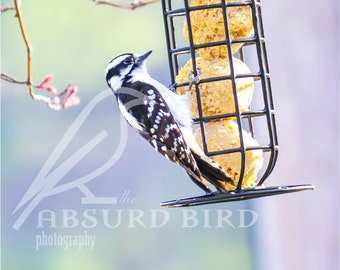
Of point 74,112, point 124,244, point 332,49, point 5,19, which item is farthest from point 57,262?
point 332,49

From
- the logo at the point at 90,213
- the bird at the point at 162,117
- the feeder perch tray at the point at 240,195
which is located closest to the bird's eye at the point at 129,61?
the bird at the point at 162,117

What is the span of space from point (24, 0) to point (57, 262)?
1.90m

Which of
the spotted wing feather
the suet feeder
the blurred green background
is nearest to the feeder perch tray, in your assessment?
the suet feeder

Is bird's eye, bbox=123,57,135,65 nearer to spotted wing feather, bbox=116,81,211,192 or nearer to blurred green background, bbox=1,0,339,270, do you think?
spotted wing feather, bbox=116,81,211,192

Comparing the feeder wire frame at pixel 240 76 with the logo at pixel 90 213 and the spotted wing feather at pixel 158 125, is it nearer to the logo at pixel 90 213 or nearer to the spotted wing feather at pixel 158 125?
the spotted wing feather at pixel 158 125

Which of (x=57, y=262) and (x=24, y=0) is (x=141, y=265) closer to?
(x=57, y=262)

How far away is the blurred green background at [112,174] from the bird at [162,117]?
1.48 metres

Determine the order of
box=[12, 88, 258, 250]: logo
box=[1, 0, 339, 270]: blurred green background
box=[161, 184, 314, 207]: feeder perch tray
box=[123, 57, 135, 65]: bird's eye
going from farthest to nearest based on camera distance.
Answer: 1. box=[12, 88, 258, 250]: logo
2. box=[1, 0, 339, 270]: blurred green background
3. box=[123, 57, 135, 65]: bird's eye
4. box=[161, 184, 314, 207]: feeder perch tray

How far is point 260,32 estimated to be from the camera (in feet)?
11.0

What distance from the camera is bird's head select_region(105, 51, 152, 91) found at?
3.70 m

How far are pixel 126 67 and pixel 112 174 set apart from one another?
2147 millimetres

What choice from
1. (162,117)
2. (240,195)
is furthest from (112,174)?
(240,195)

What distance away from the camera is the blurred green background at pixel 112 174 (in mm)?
5035

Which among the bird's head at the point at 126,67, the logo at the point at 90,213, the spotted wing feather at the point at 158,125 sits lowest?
the logo at the point at 90,213
